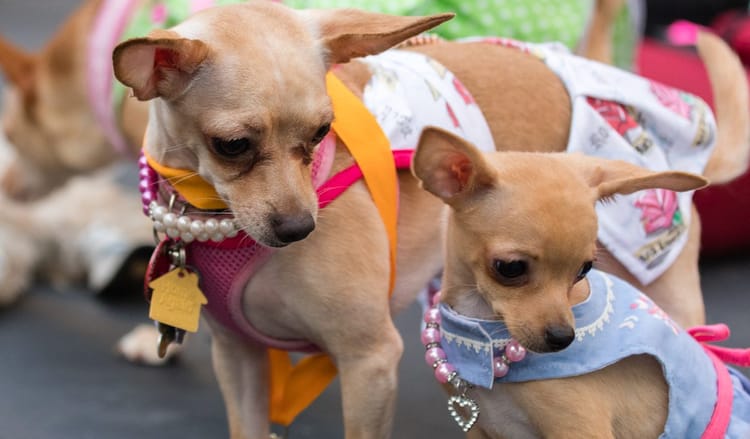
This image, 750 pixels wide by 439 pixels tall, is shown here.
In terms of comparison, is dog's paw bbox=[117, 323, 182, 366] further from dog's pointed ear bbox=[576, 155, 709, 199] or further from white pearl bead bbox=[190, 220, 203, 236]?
dog's pointed ear bbox=[576, 155, 709, 199]

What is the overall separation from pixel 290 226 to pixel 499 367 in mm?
291

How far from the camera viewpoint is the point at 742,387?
50.6 inches

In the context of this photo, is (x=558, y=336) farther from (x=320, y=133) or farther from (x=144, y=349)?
(x=144, y=349)

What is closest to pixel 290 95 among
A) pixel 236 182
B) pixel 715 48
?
pixel 236 182

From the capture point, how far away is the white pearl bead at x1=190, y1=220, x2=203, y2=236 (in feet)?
3.99

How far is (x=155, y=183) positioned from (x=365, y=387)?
0.38m

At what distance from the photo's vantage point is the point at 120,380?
206 cm

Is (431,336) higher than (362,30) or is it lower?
lower

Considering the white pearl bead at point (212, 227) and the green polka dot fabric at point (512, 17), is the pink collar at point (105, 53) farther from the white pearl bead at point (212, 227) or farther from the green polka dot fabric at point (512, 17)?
the white pearl bead at point (212, 227)

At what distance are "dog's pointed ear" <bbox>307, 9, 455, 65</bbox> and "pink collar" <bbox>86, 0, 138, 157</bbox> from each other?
97 centimetres

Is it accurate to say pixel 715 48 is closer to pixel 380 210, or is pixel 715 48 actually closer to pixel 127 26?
pixel 380 210

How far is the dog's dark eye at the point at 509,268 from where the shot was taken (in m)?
1.07

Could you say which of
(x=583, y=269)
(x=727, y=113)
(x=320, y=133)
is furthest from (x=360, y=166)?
(x=727, y=113)

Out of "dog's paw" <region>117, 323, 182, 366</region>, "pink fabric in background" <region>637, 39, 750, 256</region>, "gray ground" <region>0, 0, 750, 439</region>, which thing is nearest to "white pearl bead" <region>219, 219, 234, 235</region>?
"gray ground" <region>0, 0, 750, 439</region>
